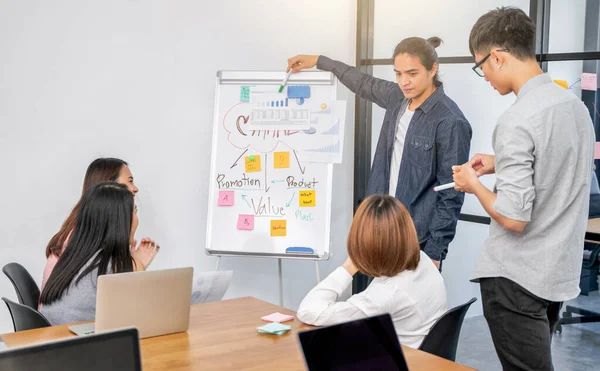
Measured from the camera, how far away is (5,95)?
144 inches

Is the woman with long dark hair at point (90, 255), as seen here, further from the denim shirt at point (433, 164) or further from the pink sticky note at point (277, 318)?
the denim shirt at point (433, 164)

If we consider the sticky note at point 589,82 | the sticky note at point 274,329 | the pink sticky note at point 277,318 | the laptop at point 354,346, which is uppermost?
the sticky note at point 589,82

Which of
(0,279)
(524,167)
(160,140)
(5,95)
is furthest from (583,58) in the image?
(0,279)

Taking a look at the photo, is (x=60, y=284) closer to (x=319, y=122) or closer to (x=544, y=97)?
(x=544, y=97)

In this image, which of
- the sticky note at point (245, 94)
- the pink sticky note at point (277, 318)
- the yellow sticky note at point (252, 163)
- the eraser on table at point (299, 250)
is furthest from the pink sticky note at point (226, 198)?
the pink sticky note at point (277, 318)

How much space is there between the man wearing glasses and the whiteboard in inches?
73.7

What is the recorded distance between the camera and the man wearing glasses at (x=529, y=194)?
2.00 metres

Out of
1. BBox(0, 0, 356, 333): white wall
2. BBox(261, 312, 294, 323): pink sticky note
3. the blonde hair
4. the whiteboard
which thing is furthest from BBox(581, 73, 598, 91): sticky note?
BBox(261, 312, 294, 323): pink sticky note

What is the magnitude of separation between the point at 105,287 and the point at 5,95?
207 cm

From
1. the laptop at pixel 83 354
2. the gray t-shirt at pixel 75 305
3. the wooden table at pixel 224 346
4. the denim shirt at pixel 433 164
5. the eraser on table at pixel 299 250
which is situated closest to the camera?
the laptop at pixel 83 354

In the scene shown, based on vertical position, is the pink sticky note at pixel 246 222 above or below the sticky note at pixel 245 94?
below

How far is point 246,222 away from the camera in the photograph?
3943mm

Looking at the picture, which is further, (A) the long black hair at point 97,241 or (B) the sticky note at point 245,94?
(B) the sticky note at point 245,94

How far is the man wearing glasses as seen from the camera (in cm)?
200
